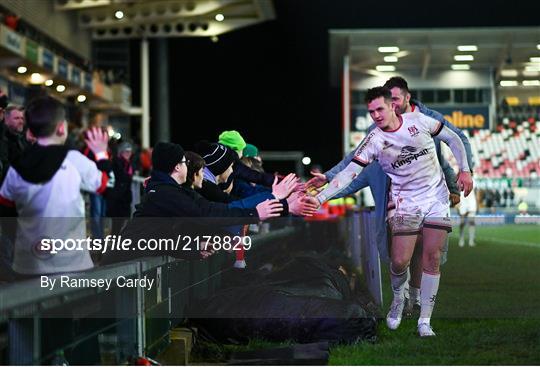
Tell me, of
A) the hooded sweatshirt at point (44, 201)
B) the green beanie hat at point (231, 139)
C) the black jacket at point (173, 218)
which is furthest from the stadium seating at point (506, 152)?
the hooded sweatshirt at point (44, 201)

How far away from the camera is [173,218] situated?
7.18 m

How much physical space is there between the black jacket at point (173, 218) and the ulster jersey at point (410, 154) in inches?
50.6

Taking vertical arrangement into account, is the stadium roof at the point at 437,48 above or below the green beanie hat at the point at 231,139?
above

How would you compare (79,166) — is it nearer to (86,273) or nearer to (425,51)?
(86,273)

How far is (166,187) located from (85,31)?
39.6 meters

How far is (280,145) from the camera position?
5547 cm

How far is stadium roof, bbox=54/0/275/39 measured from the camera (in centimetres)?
4422

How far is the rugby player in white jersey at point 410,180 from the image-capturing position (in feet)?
26.2

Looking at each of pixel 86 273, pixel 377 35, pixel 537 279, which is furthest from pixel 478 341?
pixel 377 35

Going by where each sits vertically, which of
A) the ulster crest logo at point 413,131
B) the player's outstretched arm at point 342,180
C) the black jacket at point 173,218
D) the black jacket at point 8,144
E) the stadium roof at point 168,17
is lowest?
the black jacket at point 173,218

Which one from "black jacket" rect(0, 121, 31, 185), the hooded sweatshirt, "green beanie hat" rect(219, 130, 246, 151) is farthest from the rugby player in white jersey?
"black jacket" rect(0, 121, 31, 185)

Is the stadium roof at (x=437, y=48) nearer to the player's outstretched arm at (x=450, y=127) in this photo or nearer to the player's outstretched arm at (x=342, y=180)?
the player's outstretched arm at (x=450, y=127)

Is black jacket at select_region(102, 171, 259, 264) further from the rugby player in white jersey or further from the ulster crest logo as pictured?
the ulster crest logo

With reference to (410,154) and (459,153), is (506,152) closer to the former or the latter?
(459,153)
